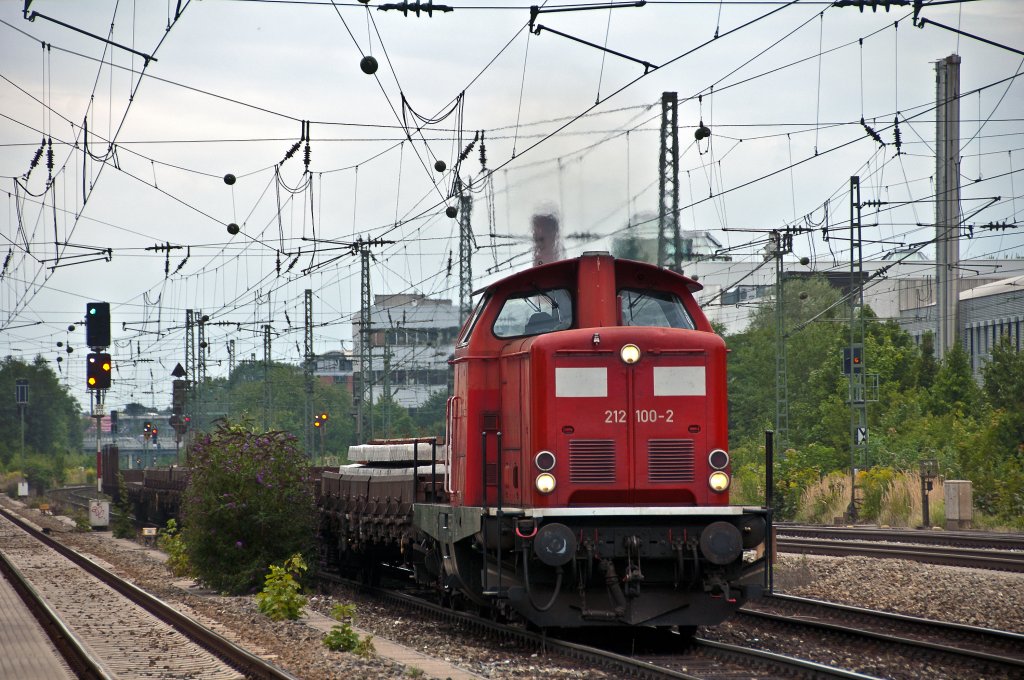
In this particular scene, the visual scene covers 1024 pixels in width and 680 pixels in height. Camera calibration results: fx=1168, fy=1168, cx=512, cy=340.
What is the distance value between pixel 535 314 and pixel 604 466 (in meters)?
1.81

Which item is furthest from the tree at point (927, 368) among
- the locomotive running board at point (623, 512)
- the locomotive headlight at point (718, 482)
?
the locomotive running board at point (623, 512)

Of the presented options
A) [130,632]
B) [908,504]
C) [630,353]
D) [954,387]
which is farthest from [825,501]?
[630,353]

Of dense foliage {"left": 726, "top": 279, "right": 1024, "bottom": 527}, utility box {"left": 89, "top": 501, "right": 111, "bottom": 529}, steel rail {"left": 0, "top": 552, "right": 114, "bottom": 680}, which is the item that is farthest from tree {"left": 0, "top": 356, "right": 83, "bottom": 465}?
steel rail {"left": 0, "top": 552, "right": 114, "bottom": 680}

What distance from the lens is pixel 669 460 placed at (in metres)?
11.3

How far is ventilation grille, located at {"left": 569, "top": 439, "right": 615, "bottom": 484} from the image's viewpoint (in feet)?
36.7

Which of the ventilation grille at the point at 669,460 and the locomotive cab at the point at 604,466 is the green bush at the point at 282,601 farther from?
the ventilation grille at the point at 669,460

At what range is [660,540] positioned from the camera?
10.8 meters

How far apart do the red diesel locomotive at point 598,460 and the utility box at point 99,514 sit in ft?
91.7

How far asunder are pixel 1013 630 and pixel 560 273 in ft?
20.0

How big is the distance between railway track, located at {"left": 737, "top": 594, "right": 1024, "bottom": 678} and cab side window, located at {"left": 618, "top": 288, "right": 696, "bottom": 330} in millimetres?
3438

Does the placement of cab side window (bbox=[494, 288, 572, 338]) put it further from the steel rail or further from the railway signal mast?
the railway signal mast

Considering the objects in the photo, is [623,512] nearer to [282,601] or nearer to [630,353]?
[630,353]

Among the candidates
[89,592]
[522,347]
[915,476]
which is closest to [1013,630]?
[522,347]

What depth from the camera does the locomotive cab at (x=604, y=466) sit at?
1075cm
